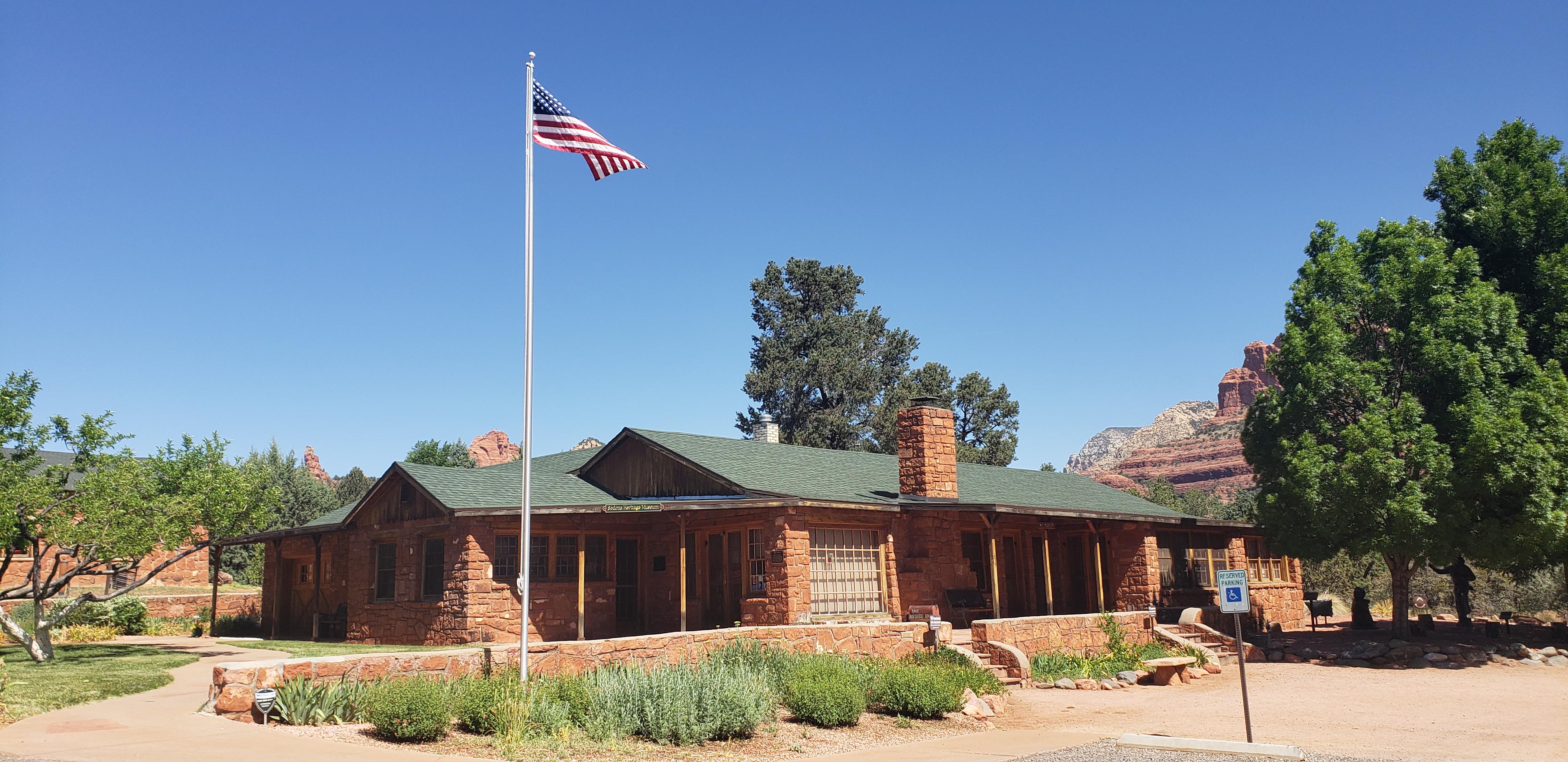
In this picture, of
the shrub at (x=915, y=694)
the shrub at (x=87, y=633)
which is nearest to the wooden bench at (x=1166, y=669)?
the shrub at (x=915, y=694)

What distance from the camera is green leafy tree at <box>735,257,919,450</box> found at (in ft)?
162

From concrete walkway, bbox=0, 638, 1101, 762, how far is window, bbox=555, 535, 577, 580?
286 inches

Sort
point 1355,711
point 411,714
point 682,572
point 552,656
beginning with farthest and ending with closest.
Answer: point 682,572 → point 1355,711 → point 552,656 → point 411,714

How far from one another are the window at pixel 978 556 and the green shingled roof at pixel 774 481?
84 centimetres

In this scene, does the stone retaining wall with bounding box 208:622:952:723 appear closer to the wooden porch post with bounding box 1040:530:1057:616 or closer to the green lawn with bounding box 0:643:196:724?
the green lawn with bounding box 0:643:196:724

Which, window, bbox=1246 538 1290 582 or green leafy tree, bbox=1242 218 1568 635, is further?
window, bbox=1246 538 1290 582

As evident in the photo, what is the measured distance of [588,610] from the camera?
65.4ft

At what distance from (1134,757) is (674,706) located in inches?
186

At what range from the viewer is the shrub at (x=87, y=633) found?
2423cm

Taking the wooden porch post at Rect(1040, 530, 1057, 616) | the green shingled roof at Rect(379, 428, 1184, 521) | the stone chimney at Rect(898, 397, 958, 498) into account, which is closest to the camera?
the green shingled roof at Rect(379, 428, 1184, 521)

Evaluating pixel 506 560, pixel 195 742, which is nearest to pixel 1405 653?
pixel 506 560

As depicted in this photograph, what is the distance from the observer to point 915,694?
1269cm

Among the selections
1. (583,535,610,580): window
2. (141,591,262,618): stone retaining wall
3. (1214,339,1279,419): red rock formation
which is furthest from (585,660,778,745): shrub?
(1214,339,1279,419): red rock formation

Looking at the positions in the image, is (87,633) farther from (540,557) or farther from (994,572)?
(994,572)
